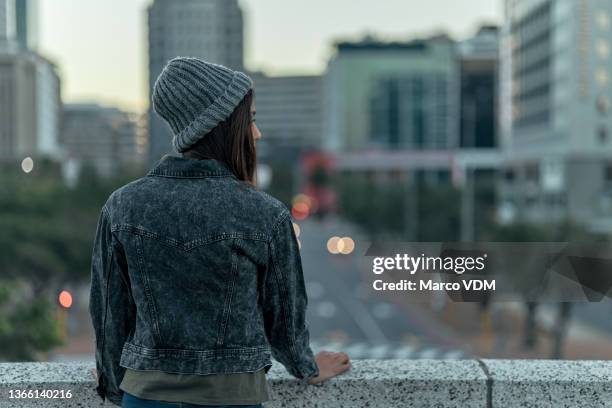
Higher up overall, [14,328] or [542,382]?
[542,382]

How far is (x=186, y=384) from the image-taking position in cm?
203

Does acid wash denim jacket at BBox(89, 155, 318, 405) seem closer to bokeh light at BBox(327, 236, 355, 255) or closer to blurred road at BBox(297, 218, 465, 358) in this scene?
blurred road at BBox(297, 218, 465, 358)

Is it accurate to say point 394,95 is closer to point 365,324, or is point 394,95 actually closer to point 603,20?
point 603,20

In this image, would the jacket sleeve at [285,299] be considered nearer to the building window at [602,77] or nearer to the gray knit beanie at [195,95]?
the gray knit beanie at [195,95]

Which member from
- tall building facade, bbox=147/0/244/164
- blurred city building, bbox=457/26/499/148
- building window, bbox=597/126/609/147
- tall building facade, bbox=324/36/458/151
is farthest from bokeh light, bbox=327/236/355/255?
tall building facade, bbox=324/36/458/151

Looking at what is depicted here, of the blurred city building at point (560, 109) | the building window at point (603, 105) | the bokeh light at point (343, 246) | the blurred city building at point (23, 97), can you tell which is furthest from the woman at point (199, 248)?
the blurred city building at point (23, 97)

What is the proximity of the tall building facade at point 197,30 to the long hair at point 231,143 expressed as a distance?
60466 mm

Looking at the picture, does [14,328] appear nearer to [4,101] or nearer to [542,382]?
[542,382]

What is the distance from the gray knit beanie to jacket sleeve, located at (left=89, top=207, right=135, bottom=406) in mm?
310

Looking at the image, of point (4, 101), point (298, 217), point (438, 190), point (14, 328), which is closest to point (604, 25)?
point (438, 190)

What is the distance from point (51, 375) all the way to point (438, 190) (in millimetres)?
50306

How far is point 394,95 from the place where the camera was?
14588 centimetres

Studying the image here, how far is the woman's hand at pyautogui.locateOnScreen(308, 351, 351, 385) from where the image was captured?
112 inches

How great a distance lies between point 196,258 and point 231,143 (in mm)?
315
